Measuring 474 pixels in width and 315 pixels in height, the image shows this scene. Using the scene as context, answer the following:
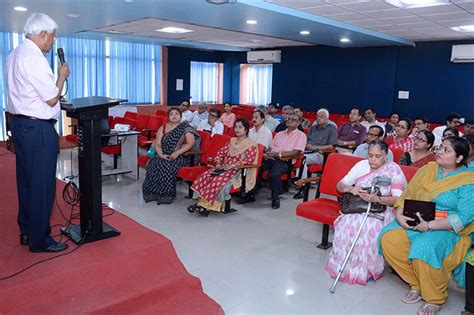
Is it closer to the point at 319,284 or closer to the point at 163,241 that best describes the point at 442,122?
the point at 319,284

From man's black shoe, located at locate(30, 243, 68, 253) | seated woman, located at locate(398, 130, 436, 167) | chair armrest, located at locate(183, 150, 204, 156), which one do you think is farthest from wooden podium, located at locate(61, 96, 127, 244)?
seated woman, located at locate(398, 130, 436, 167)

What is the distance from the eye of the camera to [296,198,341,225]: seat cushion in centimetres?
322

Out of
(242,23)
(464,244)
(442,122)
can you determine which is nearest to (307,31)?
(242,23)

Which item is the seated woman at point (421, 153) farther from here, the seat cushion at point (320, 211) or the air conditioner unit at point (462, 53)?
the air conditioner unit at point (462, 53)

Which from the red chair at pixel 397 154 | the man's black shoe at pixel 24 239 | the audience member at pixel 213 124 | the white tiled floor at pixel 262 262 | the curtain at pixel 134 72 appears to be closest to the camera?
the man's black shoe at pixel 24 239

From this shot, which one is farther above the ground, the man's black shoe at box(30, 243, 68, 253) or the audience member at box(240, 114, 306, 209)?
the audience member at box(240, 114, 306, 209)

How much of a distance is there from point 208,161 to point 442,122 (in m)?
5.83

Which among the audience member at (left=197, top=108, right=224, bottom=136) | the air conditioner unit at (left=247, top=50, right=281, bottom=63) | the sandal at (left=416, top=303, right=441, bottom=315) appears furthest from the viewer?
the air conditioner unit at (left=247, top=50, right=281, bottom=63)

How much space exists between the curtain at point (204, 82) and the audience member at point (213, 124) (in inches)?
192

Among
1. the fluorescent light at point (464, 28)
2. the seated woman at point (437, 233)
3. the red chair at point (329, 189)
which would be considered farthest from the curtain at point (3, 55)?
the fluorescent light at point (464, 28)

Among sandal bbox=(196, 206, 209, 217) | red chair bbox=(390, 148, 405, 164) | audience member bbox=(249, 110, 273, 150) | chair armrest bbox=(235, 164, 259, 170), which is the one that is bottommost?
sandal bbox=(196, 206, 209, 217)

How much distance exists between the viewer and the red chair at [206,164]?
4.59m

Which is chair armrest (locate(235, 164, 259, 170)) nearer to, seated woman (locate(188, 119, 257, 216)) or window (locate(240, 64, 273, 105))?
seated woman (locate(188, 119, 257, 216))

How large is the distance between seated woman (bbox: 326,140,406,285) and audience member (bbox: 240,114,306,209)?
1551 mm
